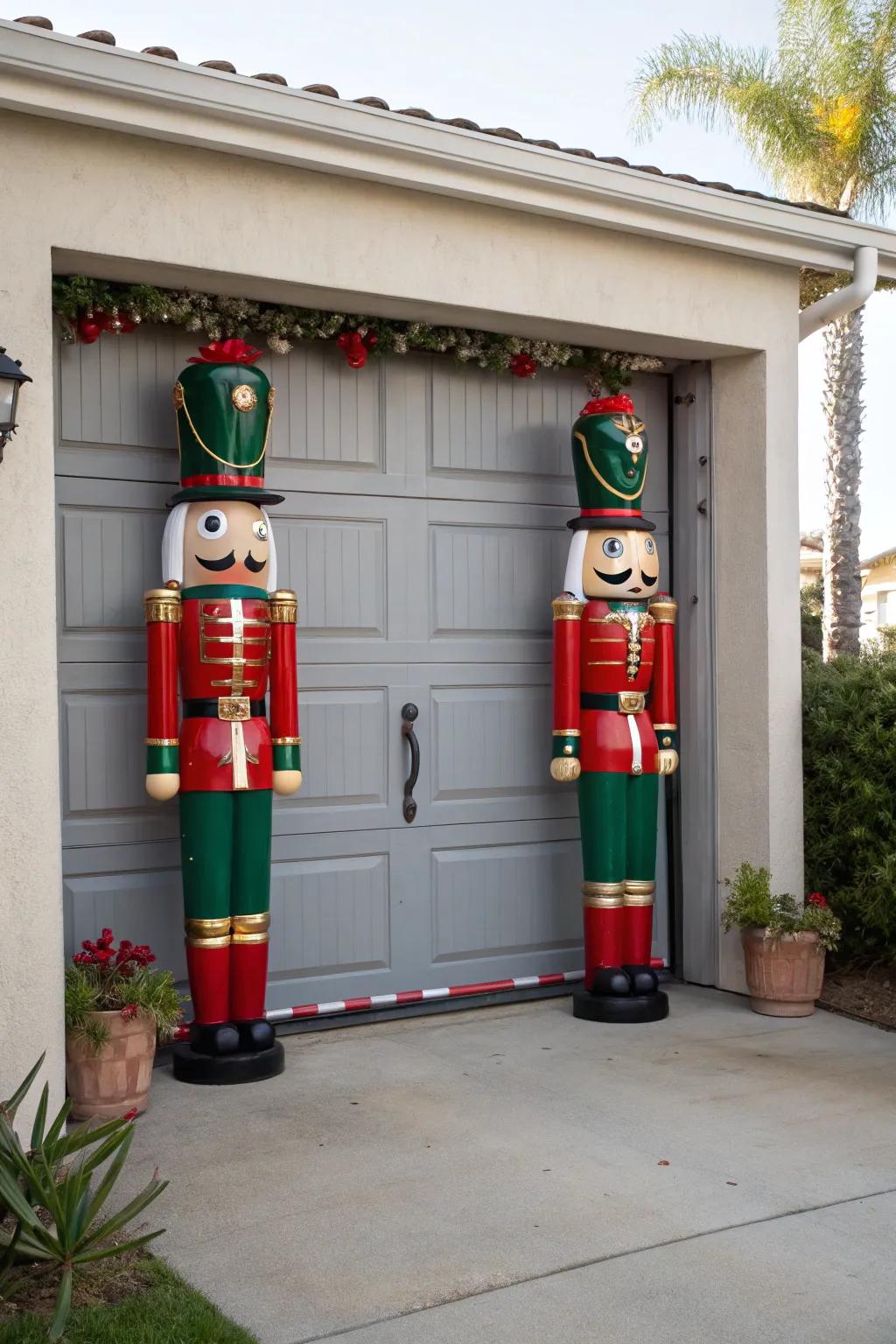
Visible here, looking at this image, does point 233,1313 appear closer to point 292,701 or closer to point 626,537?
point 292,701

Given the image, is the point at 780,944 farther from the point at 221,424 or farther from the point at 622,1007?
the point at 221,424

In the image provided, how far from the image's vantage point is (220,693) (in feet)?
14.9

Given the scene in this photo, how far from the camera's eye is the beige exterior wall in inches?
160

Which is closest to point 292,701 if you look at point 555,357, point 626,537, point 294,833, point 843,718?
point 294,833

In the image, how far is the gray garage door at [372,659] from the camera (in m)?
4.82

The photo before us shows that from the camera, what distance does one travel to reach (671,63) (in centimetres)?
1433

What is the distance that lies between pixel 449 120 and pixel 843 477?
979 cm

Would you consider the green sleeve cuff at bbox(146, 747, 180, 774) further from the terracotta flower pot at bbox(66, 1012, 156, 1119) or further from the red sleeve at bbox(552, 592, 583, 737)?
the red sleeve at bbox(552, 592, 583, 737)

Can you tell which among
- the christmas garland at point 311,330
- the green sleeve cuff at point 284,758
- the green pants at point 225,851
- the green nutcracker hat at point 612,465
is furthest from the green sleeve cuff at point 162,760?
the green nutcracker hat at point 612,465

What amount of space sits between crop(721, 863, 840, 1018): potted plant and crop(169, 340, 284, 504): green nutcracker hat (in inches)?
98.5

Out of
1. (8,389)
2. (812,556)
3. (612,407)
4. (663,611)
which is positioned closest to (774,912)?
(663,611)

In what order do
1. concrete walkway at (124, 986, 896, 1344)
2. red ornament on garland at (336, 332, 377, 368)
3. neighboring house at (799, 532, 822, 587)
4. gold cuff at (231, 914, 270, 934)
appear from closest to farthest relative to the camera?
concrete walkway at (124, 986, 896, 1344), gold cuff at (231, 914, 270, 934), red ornament on garland at (336, 332, 377, 368), neighboring house at (799, 532, 822, 587)

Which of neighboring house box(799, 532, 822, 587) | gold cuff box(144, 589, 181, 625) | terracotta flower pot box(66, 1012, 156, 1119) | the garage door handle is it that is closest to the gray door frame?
the garage door handle

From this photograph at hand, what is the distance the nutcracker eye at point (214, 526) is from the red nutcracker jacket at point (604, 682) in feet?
4.55
